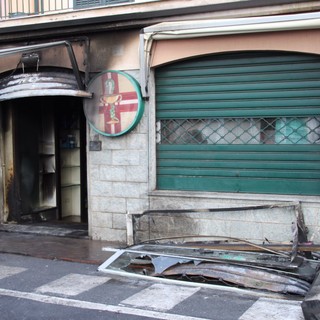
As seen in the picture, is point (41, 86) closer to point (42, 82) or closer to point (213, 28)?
point (42, 82)

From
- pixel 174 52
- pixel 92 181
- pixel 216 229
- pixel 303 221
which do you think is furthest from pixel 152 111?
pixel 303 221

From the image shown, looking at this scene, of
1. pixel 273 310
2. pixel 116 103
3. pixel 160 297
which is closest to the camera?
pixel 273 310

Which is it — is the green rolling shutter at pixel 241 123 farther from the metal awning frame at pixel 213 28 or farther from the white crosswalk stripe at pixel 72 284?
the white crosswalk stripe at pixel 72 284

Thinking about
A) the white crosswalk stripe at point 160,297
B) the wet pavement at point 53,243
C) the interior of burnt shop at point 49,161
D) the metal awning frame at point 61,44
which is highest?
the metal awning frame at point 61,44

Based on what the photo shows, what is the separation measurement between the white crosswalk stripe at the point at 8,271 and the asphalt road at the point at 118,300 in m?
0.01

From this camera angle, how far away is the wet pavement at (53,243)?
766cm

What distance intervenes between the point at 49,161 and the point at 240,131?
491cm

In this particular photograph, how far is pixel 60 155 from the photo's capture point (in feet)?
35.6

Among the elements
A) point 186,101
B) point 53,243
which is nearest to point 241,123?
point 186,101

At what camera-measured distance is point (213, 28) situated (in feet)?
24.2

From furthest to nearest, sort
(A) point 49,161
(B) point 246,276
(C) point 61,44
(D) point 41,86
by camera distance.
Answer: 1. (A) point 49,161
2. (D) point 41,86
3. (C) point 61,44
4. (B) point 246,276

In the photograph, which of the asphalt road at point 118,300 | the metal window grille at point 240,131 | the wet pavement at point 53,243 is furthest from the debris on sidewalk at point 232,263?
the metal window grille at point 240,131

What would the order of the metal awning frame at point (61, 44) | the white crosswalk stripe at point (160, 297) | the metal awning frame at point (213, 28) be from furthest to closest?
the metal awning frame at point (61, 44), the metal awning frame at point (213, 28), the white crosswalk stripe at point (160, 297)

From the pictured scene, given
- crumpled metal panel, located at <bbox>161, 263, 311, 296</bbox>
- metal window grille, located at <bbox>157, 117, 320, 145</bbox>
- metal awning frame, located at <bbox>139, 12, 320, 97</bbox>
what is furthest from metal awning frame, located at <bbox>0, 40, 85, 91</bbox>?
crumpled metal panel, located at <bbox>161, 263, 311, 296</bbox>
